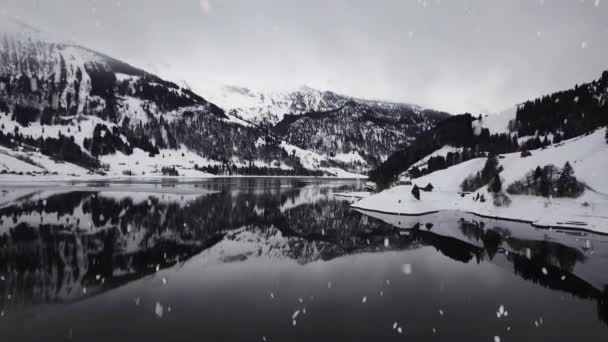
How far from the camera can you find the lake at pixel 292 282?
577 inches

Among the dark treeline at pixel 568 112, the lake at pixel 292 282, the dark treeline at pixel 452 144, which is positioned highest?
the dark treeline at pixel 568 112

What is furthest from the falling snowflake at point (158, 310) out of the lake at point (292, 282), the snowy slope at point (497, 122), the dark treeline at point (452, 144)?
the snowy slope at point (497, 122)

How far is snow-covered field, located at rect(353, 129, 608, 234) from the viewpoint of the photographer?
151 ft

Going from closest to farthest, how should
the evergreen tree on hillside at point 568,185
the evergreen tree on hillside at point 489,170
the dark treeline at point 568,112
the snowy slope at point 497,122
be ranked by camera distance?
the evergreen tree on hillside at point 568,185, the evergreen tree on hillside at point 489,170, the dark treeline at point 568,112, the snowy slope at point 497,122

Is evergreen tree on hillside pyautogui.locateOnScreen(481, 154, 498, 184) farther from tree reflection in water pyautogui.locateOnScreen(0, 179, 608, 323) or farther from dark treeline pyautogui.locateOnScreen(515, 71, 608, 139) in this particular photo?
dark treeline pyautogui.locateOnScreen(515, 71, 608, 139)

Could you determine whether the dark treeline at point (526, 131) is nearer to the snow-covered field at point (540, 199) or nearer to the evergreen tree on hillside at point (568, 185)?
the snow-covered field at point (540, 199)

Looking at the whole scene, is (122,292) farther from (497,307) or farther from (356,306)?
(497,307)

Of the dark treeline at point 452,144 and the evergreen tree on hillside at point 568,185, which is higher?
the dark treeline at point 452,144

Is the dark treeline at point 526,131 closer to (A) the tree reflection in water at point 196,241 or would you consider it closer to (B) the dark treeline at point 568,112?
(B) the dark treeline at point 568,112

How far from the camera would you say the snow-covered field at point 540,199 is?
151ft

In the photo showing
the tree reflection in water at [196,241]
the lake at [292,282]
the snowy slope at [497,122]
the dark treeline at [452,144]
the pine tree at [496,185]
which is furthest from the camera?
the snowy slope at [497,122]

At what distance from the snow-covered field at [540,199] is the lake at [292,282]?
23.7 ft

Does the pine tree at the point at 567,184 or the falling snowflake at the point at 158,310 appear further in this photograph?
the pine tree at the point at 567,184

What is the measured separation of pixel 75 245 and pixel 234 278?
1709cm
